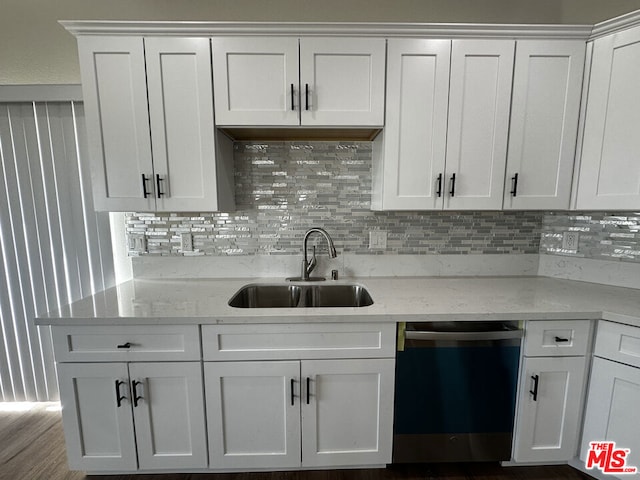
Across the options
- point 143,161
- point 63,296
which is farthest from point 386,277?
point 63,296

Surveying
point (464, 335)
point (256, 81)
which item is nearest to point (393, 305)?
point (464, 335)

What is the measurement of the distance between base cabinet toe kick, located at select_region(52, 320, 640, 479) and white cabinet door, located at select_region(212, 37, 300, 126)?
1.06 metres

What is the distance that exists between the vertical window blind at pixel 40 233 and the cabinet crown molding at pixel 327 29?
68 centimetres

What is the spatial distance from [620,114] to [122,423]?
2896mm

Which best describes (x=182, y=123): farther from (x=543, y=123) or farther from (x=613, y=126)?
(x=613, y=126)

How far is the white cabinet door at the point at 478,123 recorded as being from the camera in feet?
4.65

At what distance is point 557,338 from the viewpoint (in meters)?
1.30

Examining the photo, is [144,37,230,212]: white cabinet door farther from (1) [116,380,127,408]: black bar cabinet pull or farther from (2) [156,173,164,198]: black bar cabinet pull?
(1) [116,380,127,408]: black bar cabinet pull

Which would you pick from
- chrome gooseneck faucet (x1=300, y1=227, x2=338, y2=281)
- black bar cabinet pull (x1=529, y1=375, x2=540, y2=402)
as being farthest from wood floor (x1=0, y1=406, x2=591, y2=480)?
chrome gooseneck faucet (x1=300, y1=227, x2=338, y2=281)

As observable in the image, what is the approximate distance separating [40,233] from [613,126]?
3.44m

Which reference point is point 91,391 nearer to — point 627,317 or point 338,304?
point 338,304

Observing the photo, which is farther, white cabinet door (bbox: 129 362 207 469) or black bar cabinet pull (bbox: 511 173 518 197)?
black bar cabinet pull (bbox: 511 173 518 197)

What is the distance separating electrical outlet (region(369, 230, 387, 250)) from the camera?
6.02 ft

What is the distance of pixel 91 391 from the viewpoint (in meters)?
1.29
